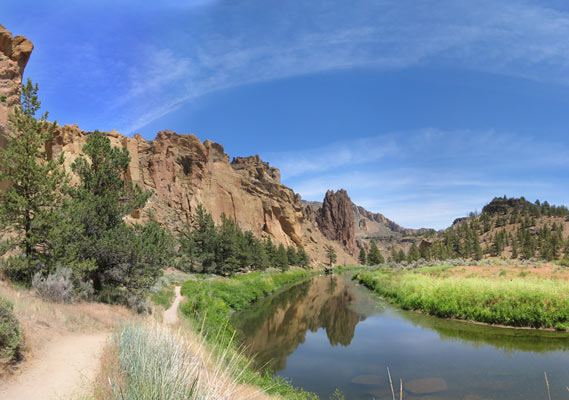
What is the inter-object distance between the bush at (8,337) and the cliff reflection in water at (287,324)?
911 centimetres

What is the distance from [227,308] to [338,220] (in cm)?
16451

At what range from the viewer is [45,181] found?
45.9 ft

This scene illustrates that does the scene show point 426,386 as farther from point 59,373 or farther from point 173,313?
point 173,313

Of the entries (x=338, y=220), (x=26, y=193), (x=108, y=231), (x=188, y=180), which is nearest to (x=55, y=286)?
(x=108, y=231)

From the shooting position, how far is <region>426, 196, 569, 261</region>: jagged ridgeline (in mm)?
71438

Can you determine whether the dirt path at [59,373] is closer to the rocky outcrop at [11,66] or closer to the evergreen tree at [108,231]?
the evergreen tree at [108,231]

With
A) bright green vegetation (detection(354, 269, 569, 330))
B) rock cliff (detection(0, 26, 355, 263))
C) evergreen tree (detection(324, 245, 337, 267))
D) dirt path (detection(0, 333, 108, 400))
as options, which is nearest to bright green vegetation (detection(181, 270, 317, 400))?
dirt path (detection(0, 333, 108, 400))

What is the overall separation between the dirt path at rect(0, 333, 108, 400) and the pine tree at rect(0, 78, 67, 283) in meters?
6.31

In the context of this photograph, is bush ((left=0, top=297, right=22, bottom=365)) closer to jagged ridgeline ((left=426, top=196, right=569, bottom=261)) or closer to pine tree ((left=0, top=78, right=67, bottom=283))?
pine tree ((left=0, top=78, right=67, bottom=283))

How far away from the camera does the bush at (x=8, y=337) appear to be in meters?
6.99

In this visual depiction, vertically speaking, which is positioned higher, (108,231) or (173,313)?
(108,231)

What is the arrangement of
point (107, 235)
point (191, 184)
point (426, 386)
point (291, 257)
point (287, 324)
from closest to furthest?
point (426, 386), point (107, 235), point (287, 324), point (191, 184), point (291, 257)

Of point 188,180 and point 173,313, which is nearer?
point 173,313

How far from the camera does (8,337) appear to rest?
721cm
